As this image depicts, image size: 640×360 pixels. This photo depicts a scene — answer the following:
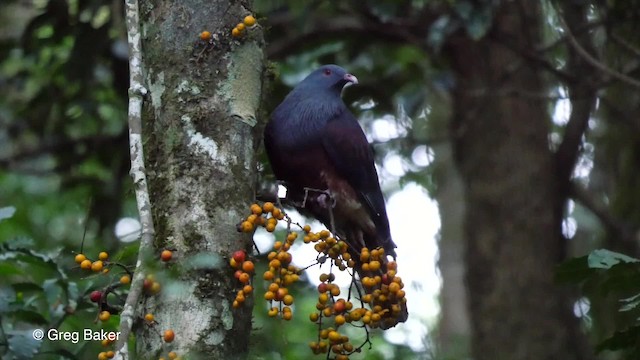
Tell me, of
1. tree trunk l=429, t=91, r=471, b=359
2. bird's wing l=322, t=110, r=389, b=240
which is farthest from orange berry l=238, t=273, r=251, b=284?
A: tree trunk l=429, t=91, r=471, b=359

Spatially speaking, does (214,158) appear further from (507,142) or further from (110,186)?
(507,142)

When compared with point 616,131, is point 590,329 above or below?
below

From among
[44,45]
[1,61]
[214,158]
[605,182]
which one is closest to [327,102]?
[214,158]

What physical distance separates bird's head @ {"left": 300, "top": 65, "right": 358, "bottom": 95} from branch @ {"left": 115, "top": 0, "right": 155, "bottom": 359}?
129 centimetres

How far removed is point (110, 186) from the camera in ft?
17.8

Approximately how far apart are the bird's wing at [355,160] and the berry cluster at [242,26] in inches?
40.1

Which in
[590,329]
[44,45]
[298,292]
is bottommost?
[590,329]

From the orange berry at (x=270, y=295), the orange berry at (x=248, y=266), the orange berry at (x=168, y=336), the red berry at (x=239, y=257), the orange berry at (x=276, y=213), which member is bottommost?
the orange berry at (x=168, y=336)

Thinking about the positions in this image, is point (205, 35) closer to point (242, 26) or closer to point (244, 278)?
point (242, 26)

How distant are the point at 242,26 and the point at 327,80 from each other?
1.32 metres

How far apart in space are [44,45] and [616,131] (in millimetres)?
3285

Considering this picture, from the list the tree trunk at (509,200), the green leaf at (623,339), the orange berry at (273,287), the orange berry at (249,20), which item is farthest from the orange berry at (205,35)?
the tree trunk at (509,200)

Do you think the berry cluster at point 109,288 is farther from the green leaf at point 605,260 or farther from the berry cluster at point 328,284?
the green leaf at point 605,260

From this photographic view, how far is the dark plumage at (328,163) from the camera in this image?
390 cm
